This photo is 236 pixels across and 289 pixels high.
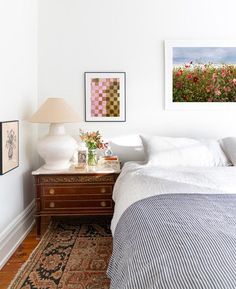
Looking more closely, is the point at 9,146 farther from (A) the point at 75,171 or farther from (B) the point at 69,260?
(B) the point at 69,260

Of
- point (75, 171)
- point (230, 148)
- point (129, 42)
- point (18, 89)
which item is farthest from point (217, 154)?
point (18, 89)

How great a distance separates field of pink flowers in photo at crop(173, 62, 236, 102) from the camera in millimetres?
3311

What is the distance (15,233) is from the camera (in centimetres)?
262

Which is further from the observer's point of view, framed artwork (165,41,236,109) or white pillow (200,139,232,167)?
framed artwork (165,41,236,109)

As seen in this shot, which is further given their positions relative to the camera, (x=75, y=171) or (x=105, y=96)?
(x=105, y=96)

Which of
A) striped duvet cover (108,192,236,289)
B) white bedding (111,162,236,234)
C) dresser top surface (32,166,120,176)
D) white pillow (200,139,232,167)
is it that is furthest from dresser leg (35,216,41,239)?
white pillow (200,139,232,167)

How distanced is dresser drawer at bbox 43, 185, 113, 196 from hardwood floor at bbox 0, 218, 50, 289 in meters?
0.45

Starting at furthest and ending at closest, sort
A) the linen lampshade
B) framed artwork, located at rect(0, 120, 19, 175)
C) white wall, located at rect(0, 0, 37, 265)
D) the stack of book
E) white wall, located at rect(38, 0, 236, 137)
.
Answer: white wall, located at rect(38, 0, 236, 137) < the stack of book < the linen lampshade < white wall, located at rect(0, 0, 37, 265) < framed artwork, located at rect(0, 120, 19, 175)

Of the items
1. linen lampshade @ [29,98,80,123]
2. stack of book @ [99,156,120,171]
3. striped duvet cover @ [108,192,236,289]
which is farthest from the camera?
stack of book @ [99,156,120,171]

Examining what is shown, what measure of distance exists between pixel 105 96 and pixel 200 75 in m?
1.10

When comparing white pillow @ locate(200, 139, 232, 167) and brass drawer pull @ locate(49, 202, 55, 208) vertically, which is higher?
white pillow @ locate(200, 139, 232, 167)

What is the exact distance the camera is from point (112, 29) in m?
3.27

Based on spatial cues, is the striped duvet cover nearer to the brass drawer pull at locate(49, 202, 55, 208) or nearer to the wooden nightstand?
the wooden nightstand

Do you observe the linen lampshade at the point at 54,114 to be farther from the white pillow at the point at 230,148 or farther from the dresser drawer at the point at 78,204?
the white pillow at the point at 230,148
